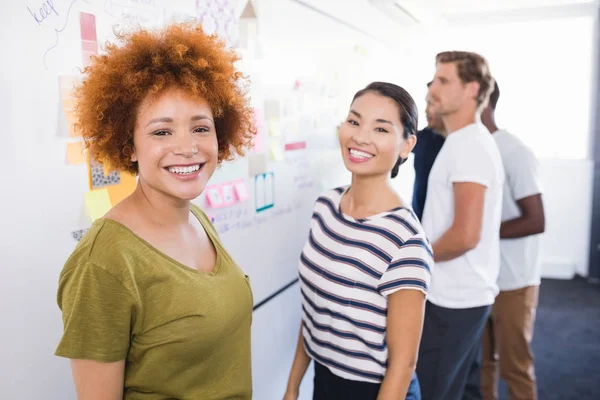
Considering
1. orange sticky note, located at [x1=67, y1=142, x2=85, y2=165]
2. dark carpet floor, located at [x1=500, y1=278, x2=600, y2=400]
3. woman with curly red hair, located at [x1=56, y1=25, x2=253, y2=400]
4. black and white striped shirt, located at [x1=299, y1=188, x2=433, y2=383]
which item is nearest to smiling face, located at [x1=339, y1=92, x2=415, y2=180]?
black and white striped shirt, located at [x1=299, y1=188, x2=433, y2=383]

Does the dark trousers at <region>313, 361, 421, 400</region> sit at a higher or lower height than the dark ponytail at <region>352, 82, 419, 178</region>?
lower

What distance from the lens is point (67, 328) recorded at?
28.9 inches

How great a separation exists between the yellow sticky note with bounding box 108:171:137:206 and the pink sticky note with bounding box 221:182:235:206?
42 cm

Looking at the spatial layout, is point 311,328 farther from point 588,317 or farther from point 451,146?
point 588,317

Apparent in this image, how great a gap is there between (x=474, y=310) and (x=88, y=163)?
4.57ft

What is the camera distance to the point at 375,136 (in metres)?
1.25

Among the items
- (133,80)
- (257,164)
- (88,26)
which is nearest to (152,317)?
(133,80)

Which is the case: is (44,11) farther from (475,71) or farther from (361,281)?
→ (475,71)

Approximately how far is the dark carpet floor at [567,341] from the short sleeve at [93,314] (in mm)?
2542

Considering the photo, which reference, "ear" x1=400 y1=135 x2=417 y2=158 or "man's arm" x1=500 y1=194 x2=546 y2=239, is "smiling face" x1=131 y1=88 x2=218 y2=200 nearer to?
"ear" x1=400 y1=135 x2=417 y2=158

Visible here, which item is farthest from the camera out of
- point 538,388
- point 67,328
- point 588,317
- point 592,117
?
point 592,117

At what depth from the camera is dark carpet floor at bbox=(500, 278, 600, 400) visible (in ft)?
8.83

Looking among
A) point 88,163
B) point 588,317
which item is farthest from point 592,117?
point 88,163

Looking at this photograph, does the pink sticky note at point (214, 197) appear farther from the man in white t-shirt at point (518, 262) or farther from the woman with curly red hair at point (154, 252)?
the man in white t-shirt at point (518, 262)
